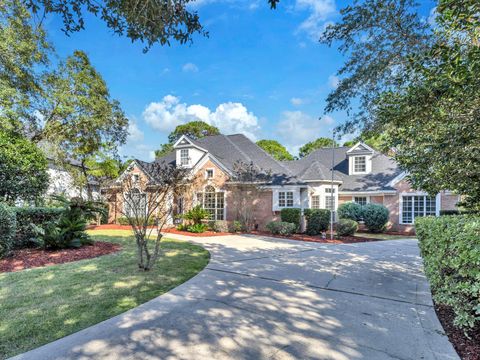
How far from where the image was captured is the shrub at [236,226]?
16.9 meters

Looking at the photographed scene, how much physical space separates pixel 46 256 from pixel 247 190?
451 inches

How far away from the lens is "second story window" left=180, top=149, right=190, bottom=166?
837 inches

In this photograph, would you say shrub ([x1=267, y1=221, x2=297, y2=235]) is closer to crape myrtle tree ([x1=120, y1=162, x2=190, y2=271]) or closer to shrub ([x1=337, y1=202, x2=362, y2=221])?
shrub ([x1=337, y1=202, x2=362, y2=221])

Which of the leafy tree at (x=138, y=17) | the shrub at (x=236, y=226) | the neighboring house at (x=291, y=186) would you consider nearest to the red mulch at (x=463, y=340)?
the leafy tree at (x=138, y=17)

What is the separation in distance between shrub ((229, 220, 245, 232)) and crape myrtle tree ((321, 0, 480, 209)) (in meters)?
8.98

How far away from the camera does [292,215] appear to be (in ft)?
55.1

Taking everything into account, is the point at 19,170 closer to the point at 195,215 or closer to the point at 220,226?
the point at 195,215

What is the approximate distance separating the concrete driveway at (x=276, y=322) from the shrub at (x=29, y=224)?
6.66m

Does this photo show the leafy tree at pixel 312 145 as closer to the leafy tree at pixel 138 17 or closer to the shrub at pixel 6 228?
the shrub at pixel 6 228

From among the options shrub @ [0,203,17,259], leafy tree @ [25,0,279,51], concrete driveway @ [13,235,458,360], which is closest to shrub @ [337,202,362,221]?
concrete driveway @ [13,235,458,360]

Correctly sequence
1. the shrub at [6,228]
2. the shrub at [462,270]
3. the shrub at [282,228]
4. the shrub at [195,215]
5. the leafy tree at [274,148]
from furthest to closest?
1. the leafy tree at [274,148]
2. the shrub at [195,215]
3. the shrub at [282,228]
4. the shrub at [6,228]
5. the shrub at [462,270]

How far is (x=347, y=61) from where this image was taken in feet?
31.3

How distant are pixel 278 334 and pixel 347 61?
8.91 metres

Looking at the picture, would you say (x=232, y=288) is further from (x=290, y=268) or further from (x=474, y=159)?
(x=474, y=159)
